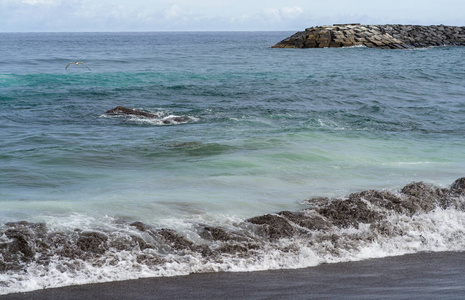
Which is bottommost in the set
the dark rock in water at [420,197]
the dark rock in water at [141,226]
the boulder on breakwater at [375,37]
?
the dark rock in water at [141,226]

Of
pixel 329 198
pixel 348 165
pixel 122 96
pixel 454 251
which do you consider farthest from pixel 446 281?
pixel 122 96

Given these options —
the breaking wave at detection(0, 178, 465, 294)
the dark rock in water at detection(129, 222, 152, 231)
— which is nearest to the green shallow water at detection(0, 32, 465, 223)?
the dark rock in water at detection(129, 222, 152, 231)

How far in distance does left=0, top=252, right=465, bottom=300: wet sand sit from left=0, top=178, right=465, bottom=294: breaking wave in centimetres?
18

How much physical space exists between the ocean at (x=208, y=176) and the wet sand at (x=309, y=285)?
0.20 meters

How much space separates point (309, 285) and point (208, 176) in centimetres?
467

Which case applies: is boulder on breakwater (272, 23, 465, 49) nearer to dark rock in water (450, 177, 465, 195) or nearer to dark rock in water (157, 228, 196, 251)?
dark rock in water (450, 177, 465, 195)

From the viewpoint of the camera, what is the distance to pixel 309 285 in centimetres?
522

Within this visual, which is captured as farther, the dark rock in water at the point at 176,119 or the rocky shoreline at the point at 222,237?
the dark rock in water at the point at 176,119

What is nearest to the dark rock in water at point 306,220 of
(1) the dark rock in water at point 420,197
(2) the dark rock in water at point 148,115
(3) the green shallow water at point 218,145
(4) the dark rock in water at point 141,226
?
(3) the green shallow water at point 218,145

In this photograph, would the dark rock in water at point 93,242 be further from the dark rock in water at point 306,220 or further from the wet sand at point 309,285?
the dark rock in water at point 306,220

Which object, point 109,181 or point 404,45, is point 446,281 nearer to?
point 109,181

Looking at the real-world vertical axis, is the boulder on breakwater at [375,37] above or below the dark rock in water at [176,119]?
above

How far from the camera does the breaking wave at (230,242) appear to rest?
18.2 feet

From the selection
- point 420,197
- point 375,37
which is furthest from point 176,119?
point 375,37
